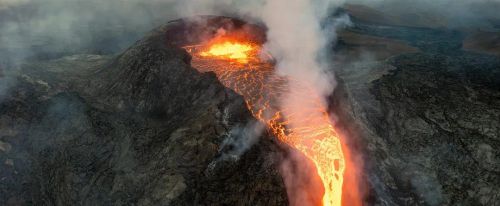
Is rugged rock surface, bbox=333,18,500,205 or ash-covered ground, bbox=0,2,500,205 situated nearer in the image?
ash-covered ground, bbox=0,2,500,205

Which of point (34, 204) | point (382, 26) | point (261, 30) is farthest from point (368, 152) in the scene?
point (382, 26)

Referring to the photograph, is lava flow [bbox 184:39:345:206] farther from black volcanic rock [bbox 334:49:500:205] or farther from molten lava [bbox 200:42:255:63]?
black volcanic rock [bbox 334:49:500:205]

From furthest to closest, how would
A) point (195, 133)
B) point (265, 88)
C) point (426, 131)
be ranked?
point (265, 88), point (426, 131), point (195, 133)

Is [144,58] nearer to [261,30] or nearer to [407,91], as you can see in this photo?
[261,30]

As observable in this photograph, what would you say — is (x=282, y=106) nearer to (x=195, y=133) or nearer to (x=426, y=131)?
(x=195, y=133)

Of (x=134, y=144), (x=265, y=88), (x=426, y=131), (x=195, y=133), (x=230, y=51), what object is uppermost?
(x=230, y=51)

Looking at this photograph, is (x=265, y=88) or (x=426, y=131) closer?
(x=426, y=131)

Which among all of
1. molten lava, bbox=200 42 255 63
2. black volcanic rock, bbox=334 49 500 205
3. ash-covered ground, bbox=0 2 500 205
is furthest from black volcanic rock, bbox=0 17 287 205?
black volcanic rock, bbox=334 49 500 205

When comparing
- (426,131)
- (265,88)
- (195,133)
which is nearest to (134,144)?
(195,133)
